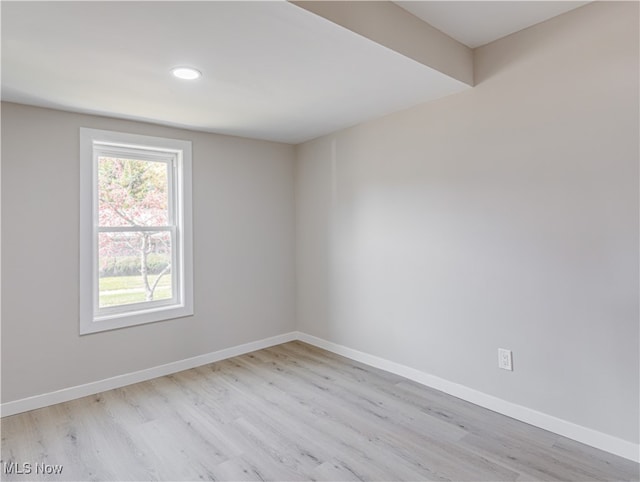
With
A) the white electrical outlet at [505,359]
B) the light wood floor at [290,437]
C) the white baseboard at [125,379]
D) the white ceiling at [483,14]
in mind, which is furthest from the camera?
the white baseboard at [125,379]

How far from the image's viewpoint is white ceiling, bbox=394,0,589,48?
6.79 ft

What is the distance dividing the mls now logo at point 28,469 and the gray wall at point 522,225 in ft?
7.86

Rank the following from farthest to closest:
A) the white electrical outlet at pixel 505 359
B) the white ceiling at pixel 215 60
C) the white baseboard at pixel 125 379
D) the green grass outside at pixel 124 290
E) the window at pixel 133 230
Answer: the green grass outside at pixel 124 290 → the window at pixel 133 230 → the white baseboard at pixel 125 379 → the white electrical outlet at pixel 505 359 → the white ceiling at pixel 215 60

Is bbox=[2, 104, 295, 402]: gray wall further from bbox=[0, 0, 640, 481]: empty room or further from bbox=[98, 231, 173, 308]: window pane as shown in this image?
bbox=[98, 231, 173, 308]: window pane

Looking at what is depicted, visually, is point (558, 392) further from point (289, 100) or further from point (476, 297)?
point (289, 100)

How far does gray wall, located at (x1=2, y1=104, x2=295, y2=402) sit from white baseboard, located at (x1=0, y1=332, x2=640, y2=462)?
0.06m

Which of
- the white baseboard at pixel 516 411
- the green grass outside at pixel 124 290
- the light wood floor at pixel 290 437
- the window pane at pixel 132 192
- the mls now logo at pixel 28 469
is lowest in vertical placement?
the mls now logo at pixel 28 469

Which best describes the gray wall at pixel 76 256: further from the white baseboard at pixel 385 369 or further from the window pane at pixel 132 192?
the window pane at pixel 132 192

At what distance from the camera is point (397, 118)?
3.13 m

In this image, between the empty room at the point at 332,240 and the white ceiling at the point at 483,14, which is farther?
the white ceiling at the point at 483,14

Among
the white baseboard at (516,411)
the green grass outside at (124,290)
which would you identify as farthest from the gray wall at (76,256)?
the white baseboard at (516,411)

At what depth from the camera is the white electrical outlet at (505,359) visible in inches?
96.2

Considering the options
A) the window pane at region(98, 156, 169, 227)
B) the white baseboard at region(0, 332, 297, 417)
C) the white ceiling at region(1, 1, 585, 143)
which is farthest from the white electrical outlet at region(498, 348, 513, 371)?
the window pane at region(98, 156, 169, 227)

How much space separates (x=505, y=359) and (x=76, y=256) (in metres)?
3.24
